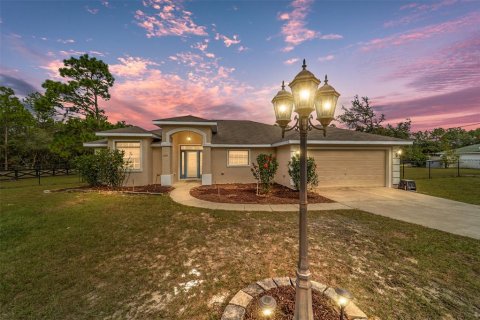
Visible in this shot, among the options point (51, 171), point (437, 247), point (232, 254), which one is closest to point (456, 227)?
point (437, 247)

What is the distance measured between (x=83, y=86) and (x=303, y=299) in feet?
88.7

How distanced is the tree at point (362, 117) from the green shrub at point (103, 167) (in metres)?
37.4

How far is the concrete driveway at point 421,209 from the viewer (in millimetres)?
5234

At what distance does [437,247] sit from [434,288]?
6.12 ft

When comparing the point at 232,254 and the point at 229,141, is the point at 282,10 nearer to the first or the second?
the point at 229,141

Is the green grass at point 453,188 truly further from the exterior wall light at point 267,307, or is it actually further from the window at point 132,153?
the window at point 132,153

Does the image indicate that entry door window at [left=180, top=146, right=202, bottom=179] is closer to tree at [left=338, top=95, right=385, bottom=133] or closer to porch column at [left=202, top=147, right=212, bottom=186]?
porch column at [left=202, top=147, right=212, bottom=186]

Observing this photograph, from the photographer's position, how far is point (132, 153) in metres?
11.5

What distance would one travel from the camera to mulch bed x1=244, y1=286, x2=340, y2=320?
2135 millimetres

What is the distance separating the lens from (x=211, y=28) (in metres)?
9.99

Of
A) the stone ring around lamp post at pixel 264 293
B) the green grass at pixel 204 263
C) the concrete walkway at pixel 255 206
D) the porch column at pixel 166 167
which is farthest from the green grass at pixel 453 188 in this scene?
the porch column at pixel 166 167

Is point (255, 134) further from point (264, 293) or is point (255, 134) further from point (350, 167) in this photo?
point (264, 293)

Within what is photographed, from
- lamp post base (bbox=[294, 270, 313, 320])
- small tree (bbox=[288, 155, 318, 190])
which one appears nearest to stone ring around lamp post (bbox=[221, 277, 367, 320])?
lamp post base (bbox=[294, 270, 313, 320])

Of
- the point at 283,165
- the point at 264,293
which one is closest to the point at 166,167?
the point at 283,165
